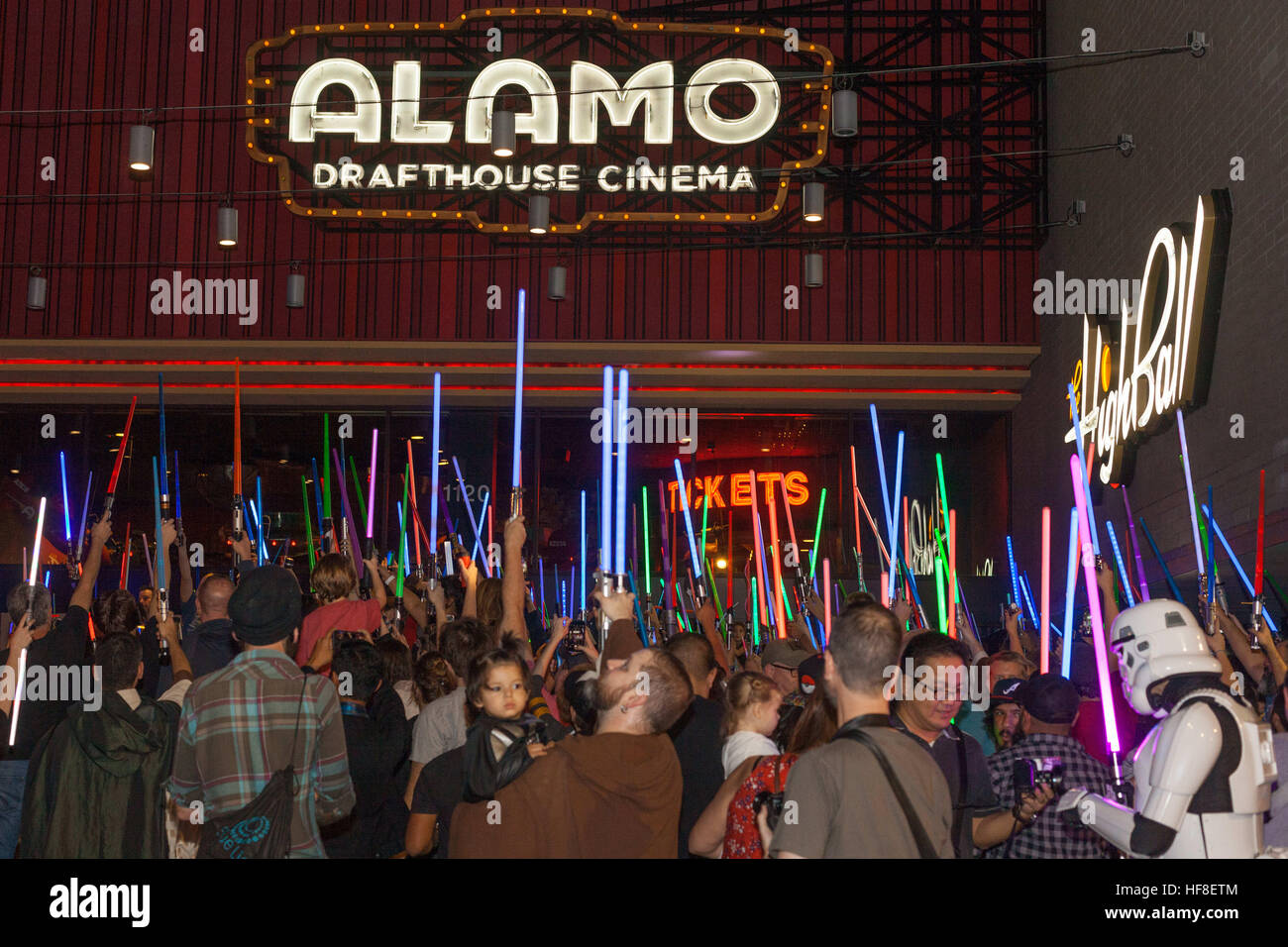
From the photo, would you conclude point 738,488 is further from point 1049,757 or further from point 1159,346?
point 1049,757

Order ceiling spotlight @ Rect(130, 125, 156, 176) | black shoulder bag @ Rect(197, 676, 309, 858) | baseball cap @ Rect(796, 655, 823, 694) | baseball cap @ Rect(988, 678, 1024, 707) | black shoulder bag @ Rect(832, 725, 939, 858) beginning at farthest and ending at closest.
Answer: ceiling spotlight @ Rect(130, 125, 156, 176)
baseball cap @ Rect(988, 678, 1024, 707)
baseball cap @ Rect(796, 655, 823, 694)
black shoulder bag @ Rect(197, 676, 309, 858)
black shoulder bag @ Rect(832, 725, 939, 858)

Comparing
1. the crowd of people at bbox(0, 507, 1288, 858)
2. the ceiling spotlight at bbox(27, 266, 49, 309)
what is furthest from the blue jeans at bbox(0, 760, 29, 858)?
the ceiling spotlight at bbox(27, 266, 49, 309)

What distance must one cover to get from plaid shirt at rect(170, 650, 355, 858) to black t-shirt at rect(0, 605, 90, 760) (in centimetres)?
107

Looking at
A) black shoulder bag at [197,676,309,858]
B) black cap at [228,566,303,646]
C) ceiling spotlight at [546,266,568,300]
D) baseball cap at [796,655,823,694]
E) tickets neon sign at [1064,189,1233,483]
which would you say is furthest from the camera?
ceiling spotlight at [546,266,568,300]

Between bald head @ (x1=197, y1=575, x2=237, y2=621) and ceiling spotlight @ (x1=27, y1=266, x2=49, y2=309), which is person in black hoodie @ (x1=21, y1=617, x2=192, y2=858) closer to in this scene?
bald head @ (x1=197, y1=575, x2=237, y2=621)

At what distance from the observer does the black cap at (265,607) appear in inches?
134

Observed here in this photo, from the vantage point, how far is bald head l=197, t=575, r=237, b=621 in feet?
15.6

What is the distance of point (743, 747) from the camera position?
12.4 ft

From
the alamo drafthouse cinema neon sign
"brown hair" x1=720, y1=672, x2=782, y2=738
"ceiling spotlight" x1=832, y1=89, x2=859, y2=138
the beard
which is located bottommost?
"brown hair" x1=720, y1=672, x2=782, y2=738

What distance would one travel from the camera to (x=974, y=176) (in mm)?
12648

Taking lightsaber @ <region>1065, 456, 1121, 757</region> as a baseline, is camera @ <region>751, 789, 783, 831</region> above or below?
below

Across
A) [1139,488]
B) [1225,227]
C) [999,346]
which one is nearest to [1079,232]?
[999,346]

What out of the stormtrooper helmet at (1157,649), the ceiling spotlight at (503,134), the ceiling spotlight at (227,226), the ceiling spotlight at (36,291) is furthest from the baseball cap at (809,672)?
the ceiling spotlight at (36,291)
